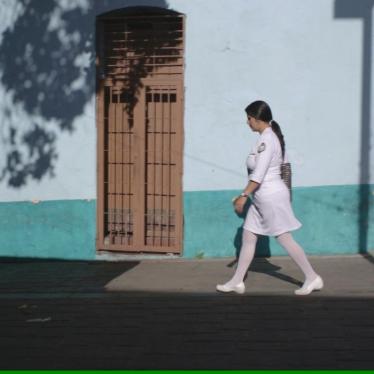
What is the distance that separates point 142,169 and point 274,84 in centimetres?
180

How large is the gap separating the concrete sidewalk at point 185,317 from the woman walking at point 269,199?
15.5 inches

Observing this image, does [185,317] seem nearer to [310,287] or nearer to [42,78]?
[310,287]

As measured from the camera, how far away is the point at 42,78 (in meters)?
9.01

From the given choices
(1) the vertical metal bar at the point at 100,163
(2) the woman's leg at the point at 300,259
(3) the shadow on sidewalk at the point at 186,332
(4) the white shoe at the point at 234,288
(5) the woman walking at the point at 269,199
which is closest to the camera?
(3) the shadow on sidewalk at the point at 186,332

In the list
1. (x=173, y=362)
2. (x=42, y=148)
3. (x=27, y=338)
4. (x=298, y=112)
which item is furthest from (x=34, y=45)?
(x=173, y=362)

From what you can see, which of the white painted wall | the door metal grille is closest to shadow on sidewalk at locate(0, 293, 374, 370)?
the door metal grille

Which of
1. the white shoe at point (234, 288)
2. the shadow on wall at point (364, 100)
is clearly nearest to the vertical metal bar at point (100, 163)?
the white shoe at point (234, 288)

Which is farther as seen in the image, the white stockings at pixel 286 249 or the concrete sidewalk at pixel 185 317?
the white stockings at pixel 286 249

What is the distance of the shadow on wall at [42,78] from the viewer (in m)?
8.90

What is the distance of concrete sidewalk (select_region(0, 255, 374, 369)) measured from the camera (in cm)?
518

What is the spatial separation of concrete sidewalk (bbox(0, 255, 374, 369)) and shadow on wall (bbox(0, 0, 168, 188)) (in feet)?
4.48

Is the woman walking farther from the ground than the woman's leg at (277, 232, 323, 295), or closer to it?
farther from the ground

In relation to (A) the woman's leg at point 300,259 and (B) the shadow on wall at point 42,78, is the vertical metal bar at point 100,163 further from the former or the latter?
(A) the woman's leg at point 300,259

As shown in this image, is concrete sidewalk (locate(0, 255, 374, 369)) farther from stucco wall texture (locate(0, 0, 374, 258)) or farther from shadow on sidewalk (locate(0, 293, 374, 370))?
stucco wall texture (locate(0, 0, 374, 258))
